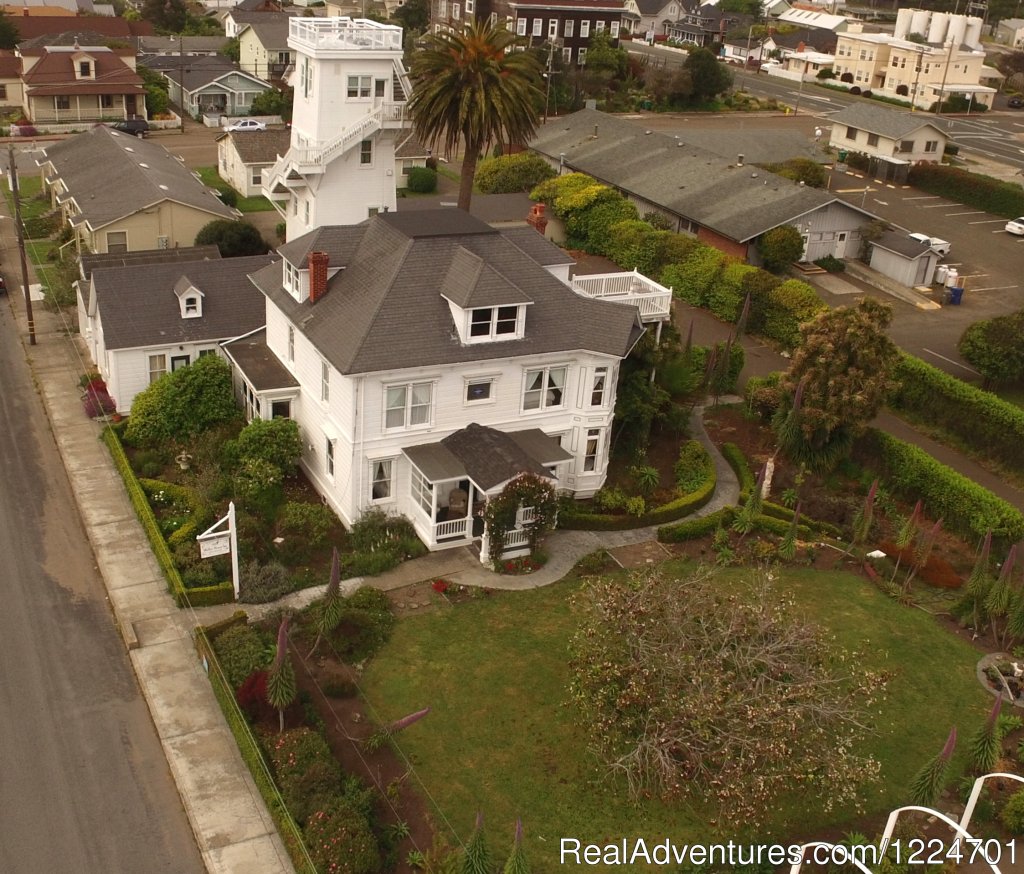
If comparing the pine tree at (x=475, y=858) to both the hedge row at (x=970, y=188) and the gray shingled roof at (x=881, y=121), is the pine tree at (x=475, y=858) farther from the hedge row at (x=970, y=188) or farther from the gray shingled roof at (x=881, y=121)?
the gray shingled roof at (x=881, y=121)

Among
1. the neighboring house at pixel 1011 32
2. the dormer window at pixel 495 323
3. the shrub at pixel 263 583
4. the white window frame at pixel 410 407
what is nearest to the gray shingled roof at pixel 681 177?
the dormer window at pixel 495 323

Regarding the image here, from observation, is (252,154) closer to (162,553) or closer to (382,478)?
(382,478)

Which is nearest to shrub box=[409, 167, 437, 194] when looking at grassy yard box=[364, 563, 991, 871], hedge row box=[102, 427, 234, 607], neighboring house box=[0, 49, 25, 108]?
neighboring house box=[0, 49, 25, 108]

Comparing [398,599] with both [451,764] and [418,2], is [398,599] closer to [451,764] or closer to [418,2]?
[451,764]

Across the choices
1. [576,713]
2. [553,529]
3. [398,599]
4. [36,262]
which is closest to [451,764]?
[576,713]

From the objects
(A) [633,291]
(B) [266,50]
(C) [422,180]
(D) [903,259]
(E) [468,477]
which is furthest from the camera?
(B) [266,50]

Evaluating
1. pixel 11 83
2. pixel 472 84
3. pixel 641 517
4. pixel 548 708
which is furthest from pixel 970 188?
pixel 11 83
